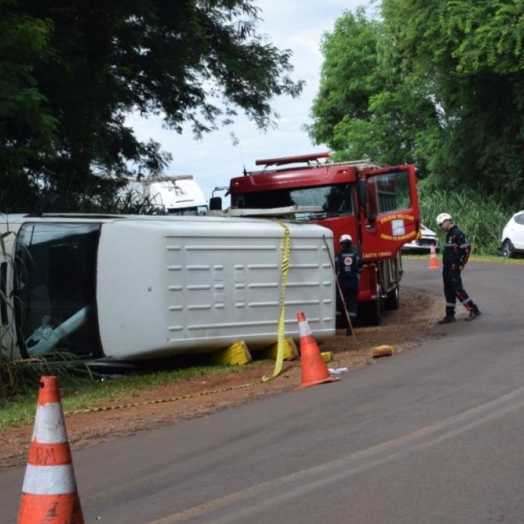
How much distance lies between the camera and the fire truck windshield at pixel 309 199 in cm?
2139

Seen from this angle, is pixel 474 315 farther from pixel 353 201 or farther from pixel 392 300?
pixel 392 300

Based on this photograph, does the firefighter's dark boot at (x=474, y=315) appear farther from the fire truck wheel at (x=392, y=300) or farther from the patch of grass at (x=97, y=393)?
the patch of grass at (x=97, y=393)

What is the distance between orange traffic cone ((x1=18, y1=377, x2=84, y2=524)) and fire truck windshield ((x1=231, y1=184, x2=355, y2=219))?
14.8 metres

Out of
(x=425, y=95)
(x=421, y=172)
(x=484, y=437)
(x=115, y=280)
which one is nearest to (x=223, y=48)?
(x=115, y=280)

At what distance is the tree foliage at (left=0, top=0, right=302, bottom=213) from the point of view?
1709 centimetres

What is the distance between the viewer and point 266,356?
17.2 meters

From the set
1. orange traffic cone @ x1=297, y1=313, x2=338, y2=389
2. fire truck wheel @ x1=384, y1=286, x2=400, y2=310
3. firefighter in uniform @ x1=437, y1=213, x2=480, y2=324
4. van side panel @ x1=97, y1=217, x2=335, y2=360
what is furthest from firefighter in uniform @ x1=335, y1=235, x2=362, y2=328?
orange traffic cone @ x1=297, y1=313, x2=338, y2=389

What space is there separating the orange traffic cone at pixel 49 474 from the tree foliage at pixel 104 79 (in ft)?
34.4

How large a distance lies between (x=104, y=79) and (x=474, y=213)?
27678 millimetres

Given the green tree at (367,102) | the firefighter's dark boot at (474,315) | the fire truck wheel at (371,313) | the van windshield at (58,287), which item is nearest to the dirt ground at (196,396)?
the firefighter's dark boot at (474,315)

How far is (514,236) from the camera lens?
40719mm

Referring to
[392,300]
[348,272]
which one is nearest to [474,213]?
[392,300]

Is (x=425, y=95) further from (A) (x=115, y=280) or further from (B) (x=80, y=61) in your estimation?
(A) (x=115, y=280)

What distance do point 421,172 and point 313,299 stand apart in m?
43.1
